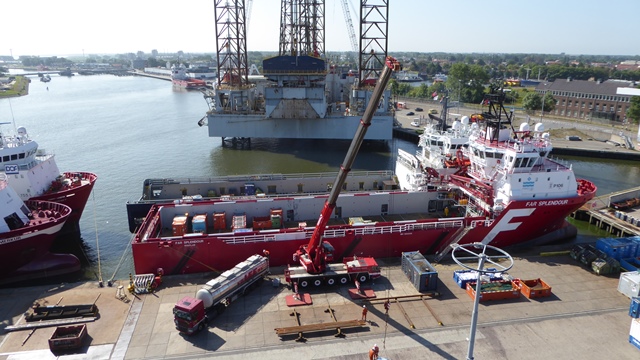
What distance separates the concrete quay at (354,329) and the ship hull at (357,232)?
160 cm

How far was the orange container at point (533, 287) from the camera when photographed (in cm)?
1930

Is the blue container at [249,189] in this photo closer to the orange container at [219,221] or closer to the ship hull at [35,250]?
the orange container at [219,221]

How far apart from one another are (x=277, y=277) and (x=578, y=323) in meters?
14.0

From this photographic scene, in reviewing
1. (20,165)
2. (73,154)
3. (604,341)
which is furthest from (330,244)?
(73,154)

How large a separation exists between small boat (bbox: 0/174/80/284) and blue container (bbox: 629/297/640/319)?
2919 cm

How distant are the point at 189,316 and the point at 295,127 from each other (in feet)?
126

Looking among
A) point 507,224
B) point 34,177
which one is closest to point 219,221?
point 34,177

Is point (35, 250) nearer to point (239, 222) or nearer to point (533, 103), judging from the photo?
point (239, 222)

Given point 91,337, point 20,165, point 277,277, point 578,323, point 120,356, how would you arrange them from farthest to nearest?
point 20,165 → point 277,277 → point 578,323 → point 91,337 → point 120,356

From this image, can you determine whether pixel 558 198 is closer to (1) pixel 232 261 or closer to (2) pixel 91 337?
(1) pixel 232 261

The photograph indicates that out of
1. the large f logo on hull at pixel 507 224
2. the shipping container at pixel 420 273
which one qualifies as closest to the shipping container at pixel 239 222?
the shipping container at pixel 420 273

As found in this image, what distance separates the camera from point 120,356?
49.9ft

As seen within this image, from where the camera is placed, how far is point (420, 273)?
63.7ft

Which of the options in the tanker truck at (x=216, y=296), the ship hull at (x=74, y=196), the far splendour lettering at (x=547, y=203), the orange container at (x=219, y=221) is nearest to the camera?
the tanker truck at (x=216, y=296)
